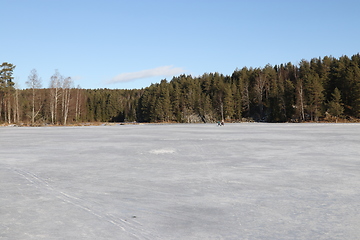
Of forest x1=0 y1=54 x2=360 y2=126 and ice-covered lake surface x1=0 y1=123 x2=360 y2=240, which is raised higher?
forest x1=0 y1=54 x2=360 y2=126

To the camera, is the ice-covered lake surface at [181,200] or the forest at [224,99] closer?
the ice-covered lake surface at [181,200]

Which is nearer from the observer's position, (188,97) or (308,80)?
(308,80)

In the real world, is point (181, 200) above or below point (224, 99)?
below

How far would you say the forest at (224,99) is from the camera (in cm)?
6825

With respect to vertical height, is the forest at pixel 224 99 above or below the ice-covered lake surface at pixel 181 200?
above

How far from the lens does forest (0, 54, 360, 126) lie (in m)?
68.2

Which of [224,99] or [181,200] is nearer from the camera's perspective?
[181,200]

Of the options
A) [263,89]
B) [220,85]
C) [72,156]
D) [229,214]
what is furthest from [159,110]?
[229,214]

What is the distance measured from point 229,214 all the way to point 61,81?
6585cm

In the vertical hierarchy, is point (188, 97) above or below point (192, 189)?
above

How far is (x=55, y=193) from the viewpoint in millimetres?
6434

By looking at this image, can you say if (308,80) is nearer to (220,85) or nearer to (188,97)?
(220,85)

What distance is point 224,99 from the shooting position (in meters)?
93.1

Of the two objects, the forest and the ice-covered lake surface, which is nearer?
the ice-covered lake surface
